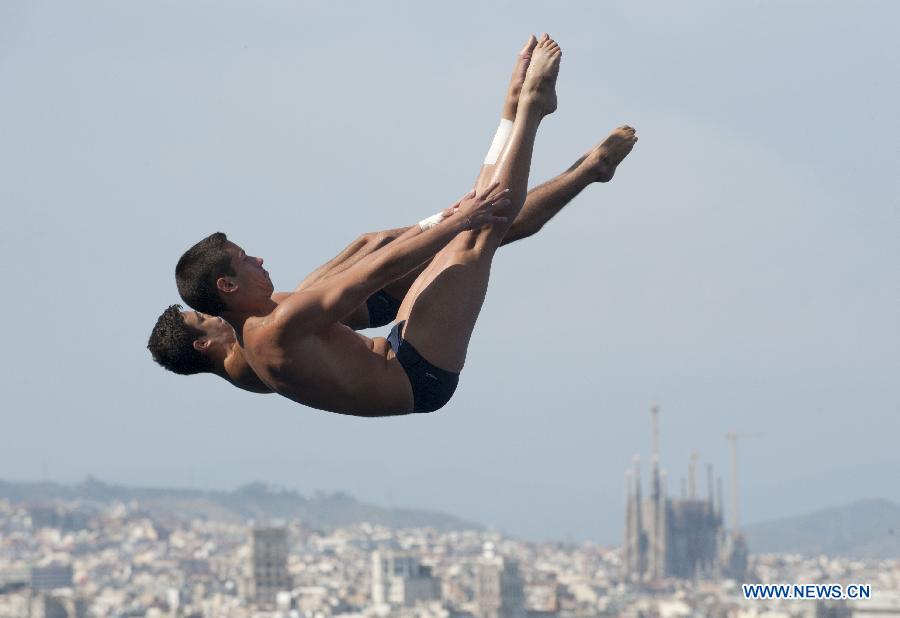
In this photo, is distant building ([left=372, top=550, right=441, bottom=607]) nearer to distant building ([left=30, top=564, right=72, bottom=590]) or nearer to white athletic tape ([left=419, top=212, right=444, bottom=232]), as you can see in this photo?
distant building ([left=30, top=564, right=72, bottom=590])

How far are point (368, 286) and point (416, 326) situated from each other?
0.55 m

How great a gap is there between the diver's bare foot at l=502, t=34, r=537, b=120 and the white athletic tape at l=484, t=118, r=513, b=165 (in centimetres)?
3

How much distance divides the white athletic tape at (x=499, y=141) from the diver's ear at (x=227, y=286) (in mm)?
1253

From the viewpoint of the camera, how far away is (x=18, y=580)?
154250 millimetres

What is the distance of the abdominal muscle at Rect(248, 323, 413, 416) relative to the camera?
894cm

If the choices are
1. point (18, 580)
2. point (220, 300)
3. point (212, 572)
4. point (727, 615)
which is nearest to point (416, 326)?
point (220, 300)

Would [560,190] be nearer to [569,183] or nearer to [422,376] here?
[569,183]

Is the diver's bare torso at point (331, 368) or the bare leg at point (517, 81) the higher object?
the bare leg at point (517, 81)

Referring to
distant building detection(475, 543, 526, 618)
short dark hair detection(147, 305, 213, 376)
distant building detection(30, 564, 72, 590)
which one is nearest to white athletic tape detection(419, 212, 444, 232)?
short dark hair detection(147, 305, 213, 376)

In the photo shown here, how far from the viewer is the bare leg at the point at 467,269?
909 centimetres

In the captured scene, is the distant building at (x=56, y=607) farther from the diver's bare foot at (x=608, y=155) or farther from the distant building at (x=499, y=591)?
the diver's bare foot at (x=608, y=155)

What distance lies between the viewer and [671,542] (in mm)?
173125

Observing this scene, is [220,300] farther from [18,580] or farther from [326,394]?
[18,580]

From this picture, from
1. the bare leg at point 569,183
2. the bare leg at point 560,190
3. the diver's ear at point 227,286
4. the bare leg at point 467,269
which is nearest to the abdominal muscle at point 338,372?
the bare leg at point 467,269
